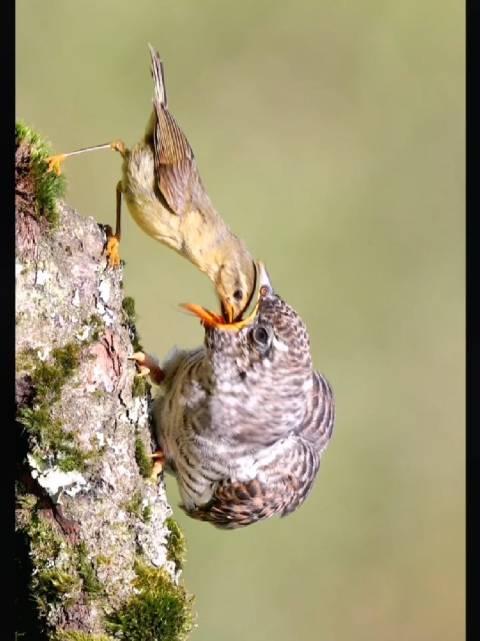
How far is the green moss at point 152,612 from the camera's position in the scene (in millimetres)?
3037

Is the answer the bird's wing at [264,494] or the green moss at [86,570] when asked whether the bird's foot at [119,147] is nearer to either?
the bird's wing at [264,494]

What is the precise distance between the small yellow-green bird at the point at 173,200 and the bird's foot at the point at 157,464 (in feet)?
4.47

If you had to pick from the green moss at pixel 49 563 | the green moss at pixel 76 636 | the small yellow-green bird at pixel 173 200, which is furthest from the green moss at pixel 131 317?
the small yellow-green bird at pixel 173 200

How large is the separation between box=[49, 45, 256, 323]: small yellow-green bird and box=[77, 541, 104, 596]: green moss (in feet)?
6.15

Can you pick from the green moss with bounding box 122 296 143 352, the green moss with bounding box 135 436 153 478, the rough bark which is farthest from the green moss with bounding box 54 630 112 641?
the green moss with bounding box 122 296 143 352

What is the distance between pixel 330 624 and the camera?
7.38 meters

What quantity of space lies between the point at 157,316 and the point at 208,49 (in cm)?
241

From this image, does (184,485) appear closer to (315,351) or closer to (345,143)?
(315,351)

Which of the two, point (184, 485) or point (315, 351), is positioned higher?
point (315, 351)

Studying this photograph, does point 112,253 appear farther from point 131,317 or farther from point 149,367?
point 149,367

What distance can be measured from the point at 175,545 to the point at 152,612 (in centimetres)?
32

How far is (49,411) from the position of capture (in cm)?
293
